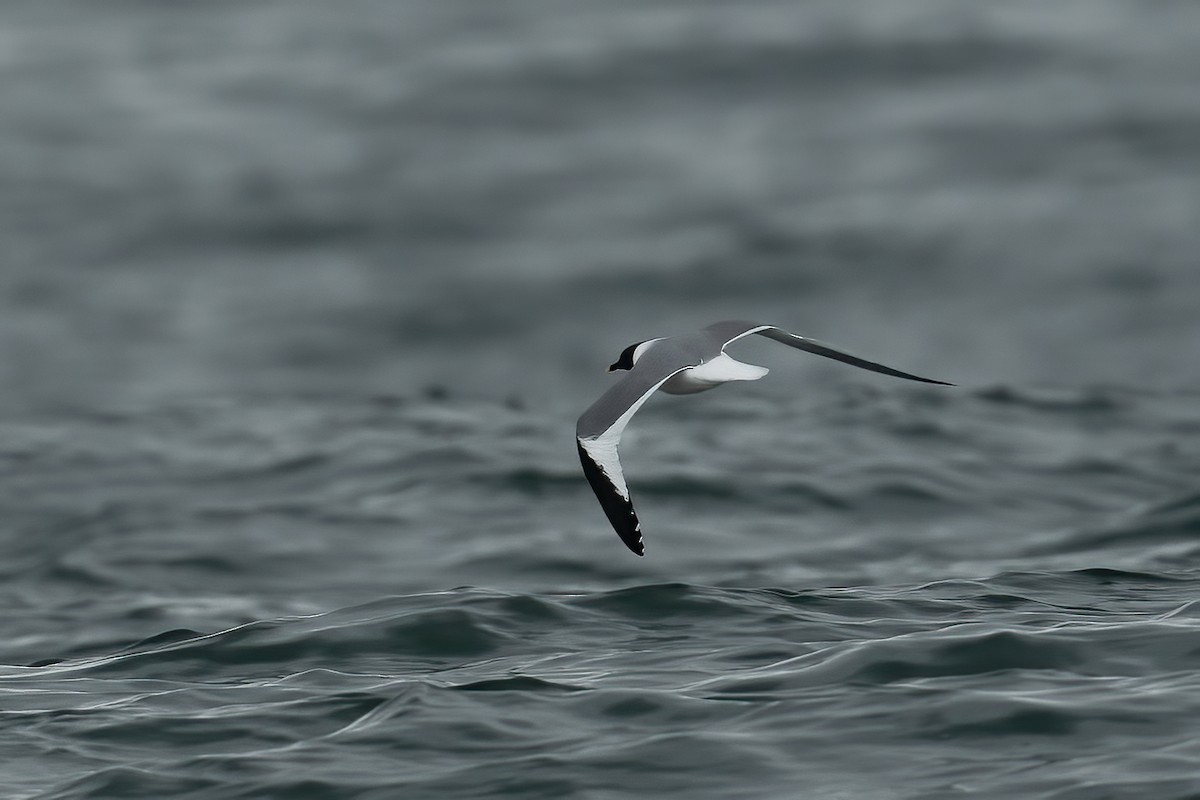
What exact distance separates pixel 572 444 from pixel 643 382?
6767mm

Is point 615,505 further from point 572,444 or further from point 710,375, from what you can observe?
point 572,444

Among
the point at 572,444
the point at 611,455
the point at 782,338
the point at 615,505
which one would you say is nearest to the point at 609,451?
the point at 611,455

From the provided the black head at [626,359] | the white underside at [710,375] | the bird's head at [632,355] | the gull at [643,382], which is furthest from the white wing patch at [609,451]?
the black head at [626,359]

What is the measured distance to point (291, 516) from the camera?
12164 mm

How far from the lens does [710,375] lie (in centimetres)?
748

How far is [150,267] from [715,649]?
532 inches

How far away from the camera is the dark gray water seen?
616 cm

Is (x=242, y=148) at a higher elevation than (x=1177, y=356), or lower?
higher

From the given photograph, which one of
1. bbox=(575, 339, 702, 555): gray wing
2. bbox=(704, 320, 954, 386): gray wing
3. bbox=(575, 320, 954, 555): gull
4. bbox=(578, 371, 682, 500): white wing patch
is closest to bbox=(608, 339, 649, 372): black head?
bbox=(575, 320, 954, 555): gull

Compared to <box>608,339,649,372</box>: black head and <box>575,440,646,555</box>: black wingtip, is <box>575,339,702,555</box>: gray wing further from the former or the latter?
<box>608,339,649,372</box>: black head

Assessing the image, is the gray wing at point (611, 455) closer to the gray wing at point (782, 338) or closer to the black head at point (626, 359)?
the gray wing at point (782, 338)

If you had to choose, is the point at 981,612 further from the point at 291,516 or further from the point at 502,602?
the point at 291,516

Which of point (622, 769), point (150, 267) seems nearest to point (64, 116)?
point (150, 267)

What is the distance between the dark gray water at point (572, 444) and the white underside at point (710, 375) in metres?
0.97
